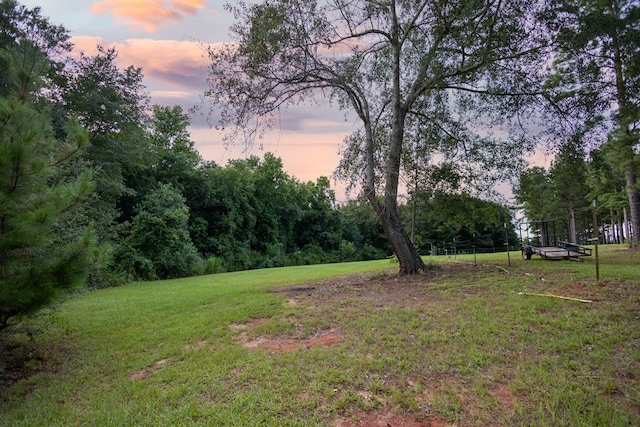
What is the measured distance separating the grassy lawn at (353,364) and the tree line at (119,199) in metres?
1.22

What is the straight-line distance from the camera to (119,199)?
2014cm

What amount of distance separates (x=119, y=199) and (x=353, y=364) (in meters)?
20.2

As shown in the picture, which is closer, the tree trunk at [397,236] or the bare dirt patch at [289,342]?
the bare dirt patch at [289,342]

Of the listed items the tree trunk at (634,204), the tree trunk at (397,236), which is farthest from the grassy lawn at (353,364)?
the tree trunk at (634,204)

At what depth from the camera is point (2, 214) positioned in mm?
3547

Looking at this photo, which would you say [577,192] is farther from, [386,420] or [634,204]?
[386,420]

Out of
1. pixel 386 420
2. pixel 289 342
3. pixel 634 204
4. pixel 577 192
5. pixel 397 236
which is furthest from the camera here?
pixel 577 192

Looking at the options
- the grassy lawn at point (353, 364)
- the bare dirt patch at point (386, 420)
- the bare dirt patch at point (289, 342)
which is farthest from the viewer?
the bare dirt patch at point (289, 342)

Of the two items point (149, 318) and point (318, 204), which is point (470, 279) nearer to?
point (149, 318)

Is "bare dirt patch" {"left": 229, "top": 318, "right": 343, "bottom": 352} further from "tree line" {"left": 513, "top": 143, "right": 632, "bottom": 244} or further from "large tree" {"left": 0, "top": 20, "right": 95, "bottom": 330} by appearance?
"tree line" {"left": 513, "top": 143, "right": 632, "bottom": 244}

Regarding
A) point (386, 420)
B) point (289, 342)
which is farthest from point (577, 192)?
point (386, 420)

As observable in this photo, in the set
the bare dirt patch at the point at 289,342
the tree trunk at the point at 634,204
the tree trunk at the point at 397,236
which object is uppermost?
the tree trunk at the point at 634,204

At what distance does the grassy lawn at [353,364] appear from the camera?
306 centimetres

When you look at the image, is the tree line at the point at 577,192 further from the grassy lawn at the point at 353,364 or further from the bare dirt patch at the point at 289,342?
the bare dirt patch at the point at 289,342
